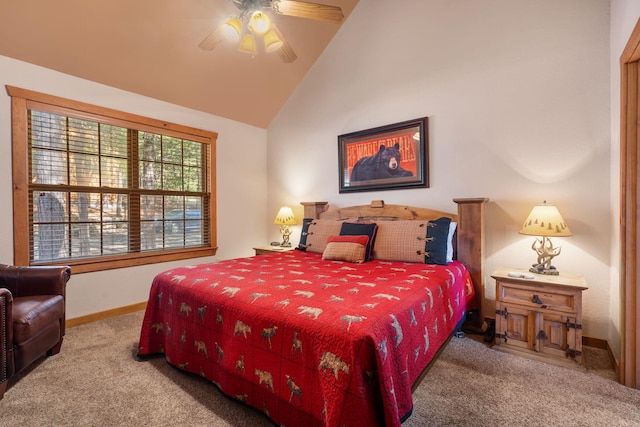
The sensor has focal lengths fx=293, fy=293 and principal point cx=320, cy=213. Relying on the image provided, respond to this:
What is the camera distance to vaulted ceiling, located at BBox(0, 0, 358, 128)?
250cm

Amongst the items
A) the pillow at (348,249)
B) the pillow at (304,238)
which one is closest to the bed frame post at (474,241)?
the pillow at (348,249)

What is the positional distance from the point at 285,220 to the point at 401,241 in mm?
1862

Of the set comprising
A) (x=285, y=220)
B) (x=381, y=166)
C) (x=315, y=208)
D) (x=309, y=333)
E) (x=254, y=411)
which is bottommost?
(x=254, y=411)

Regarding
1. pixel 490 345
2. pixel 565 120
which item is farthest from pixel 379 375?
pixel 565 120

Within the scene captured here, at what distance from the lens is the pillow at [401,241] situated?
8.60 ft

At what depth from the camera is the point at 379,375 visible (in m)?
1.12

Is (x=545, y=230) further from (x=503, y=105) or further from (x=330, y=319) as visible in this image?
(x=330, y=319)

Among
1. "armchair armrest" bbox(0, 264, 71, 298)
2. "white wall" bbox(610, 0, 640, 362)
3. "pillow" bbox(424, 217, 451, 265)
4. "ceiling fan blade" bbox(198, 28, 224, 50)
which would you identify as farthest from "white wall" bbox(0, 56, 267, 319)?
"white wall" bbox(610, 0, 640, 362)

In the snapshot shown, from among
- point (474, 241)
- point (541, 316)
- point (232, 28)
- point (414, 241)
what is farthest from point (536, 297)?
point (232, 28)

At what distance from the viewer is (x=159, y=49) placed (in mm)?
3068

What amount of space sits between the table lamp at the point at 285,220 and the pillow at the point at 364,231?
3.89 feet

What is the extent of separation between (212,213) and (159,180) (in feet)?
A: 2.56

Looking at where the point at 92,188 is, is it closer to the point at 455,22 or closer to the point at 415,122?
the point at 415,122

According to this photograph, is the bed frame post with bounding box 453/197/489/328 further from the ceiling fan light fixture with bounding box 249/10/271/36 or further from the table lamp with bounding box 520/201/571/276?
the ceiling fan light fixture with bounding box 249/10/271/36
